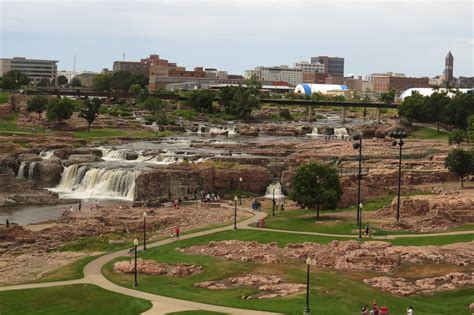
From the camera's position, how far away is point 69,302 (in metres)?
36.0

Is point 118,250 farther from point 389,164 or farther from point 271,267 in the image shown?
point 389,164

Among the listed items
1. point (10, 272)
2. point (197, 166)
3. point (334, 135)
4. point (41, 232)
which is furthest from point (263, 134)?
point (10, 272)

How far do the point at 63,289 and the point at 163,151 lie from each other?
186 feet

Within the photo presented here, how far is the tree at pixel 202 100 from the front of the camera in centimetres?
16450

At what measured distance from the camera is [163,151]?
94875 millimetres

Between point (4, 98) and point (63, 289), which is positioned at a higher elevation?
point (4, 98)

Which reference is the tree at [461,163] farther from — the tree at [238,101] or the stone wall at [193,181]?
the tree at [238,101]

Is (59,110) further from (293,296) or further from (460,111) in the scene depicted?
(293,296)

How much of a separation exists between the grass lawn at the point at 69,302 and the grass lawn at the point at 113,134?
7295 centimetres

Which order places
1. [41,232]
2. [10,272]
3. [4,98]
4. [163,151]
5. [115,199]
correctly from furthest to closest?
[4,98], [163,151], [115,199], [41,232], [10,272]

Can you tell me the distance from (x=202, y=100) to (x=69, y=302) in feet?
428

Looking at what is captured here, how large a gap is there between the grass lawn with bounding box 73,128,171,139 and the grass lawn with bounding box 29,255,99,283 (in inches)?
2593

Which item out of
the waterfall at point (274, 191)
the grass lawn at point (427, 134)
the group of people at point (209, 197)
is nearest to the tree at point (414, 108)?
the grass lawn at point (427, 134)

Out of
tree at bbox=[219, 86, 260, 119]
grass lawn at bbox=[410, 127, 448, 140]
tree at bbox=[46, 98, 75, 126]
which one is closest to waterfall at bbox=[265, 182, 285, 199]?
grass lawn at bbox=[410, 127, 448, 140]
